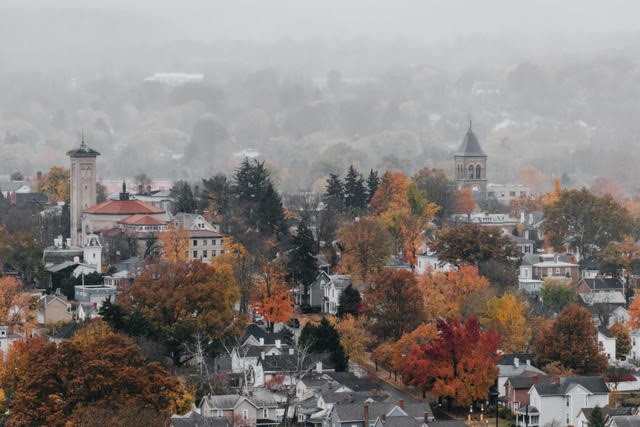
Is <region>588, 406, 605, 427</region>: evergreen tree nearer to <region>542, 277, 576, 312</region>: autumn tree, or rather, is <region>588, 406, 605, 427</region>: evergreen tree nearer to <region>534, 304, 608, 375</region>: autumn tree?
<region>534, 304, 608, 375</region>: autumn tree

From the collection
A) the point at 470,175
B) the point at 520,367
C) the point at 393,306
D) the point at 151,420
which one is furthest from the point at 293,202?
the point at 151,420


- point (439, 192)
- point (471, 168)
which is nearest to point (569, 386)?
point (439, 192)

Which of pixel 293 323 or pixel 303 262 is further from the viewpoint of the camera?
pixel 303 262

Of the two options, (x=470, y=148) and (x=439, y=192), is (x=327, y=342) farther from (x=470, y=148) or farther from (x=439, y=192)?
(x=470, y=148)

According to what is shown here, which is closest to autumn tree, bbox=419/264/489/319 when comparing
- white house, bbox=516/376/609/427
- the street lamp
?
the street lamp

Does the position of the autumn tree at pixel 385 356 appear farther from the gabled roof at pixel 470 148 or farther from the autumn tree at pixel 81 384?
the gabled roof at pixel 470 148

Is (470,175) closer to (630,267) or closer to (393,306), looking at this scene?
(630,267)
